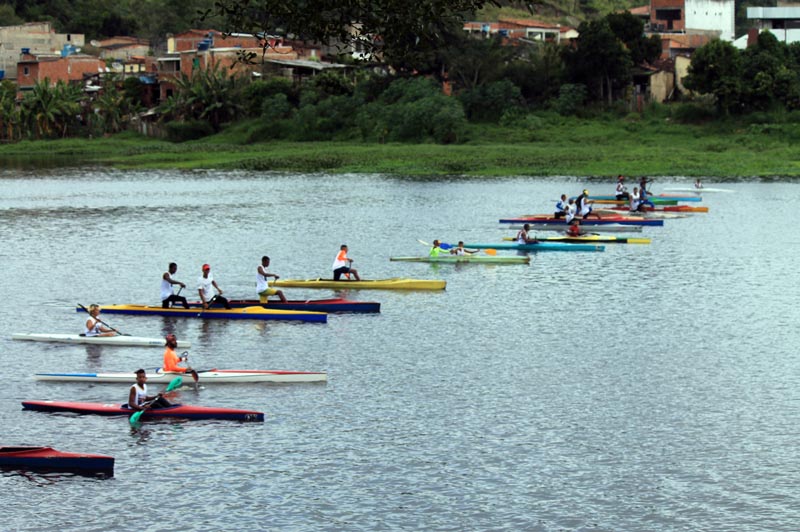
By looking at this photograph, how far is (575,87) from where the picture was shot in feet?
298

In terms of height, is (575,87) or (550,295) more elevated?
(575,87)

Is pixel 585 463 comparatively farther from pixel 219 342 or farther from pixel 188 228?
pixel 188 228

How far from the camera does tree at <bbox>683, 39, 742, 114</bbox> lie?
8381 centimetres

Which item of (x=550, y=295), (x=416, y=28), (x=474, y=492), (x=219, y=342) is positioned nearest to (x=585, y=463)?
(x=474, y=492)

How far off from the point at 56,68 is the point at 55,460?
99.4m

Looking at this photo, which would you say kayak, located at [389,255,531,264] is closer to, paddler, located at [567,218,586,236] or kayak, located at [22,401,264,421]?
paddler, located at [567,218,586,236]

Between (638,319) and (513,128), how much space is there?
56543 mm

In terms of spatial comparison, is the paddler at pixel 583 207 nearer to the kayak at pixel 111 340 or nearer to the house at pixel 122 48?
the kayak at pixel 111 340

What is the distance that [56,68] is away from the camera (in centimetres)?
11469

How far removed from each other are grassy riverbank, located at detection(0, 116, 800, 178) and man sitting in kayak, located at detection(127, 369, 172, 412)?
55.4 metres

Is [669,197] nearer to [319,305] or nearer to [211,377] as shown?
[319,305]

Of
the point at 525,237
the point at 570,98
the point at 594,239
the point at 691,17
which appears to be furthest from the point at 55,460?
the point at 691,17

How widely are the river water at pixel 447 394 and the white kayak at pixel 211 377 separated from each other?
0.26 meters

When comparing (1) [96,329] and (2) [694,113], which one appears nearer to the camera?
(1) [96,329]
